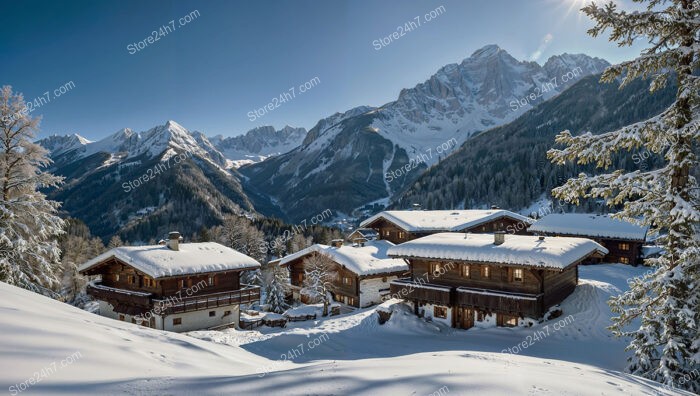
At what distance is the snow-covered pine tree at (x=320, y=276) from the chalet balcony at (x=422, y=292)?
8.55 m

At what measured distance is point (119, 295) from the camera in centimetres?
2983

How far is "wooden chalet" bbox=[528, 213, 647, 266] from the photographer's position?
45906mm

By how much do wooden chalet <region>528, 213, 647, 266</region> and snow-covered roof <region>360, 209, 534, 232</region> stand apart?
4.23 metres

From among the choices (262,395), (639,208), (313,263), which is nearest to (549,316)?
(639,208)

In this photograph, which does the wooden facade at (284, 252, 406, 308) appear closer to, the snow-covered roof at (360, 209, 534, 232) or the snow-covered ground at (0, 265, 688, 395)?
the snow-covered roof at (360, 209, 534, 232)

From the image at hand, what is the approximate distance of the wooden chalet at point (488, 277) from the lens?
2342 cm

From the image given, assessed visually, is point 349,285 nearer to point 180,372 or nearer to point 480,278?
point 480,278

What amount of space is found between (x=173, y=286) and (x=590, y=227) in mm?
49642

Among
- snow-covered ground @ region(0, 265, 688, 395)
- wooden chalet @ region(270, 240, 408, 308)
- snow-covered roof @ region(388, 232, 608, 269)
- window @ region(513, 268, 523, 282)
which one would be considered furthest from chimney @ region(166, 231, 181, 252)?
window @ region(513, 268, 523, 282)

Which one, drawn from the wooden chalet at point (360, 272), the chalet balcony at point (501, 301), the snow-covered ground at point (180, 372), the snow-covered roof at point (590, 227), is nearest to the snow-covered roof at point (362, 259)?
the wooden chalet at point (360, 272)

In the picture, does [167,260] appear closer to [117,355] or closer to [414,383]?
[117,355]

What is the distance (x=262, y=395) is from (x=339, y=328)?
20180mm

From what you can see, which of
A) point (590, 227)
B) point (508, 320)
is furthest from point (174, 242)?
point (590, 227)

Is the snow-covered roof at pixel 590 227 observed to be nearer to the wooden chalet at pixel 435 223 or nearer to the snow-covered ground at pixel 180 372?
the wooden chalet at pixel 435 223
